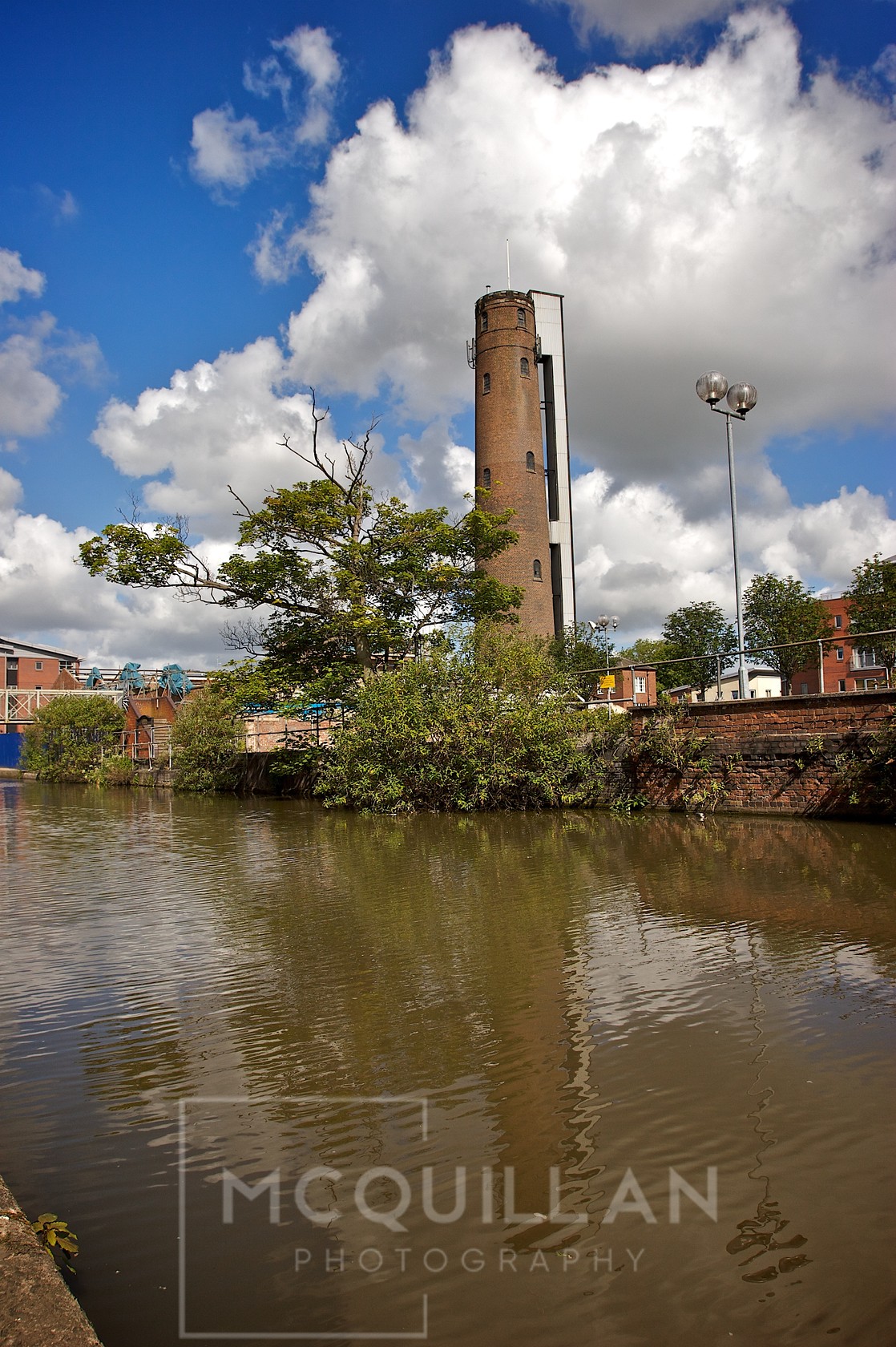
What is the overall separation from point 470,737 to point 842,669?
14171mm

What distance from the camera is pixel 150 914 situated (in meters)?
7.87

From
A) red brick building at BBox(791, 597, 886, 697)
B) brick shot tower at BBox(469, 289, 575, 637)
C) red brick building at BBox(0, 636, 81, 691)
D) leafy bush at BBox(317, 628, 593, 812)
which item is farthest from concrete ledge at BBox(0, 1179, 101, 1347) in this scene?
red brick building at BBox(0, 636, 81, 691)

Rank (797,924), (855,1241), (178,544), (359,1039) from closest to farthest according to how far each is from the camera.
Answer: (855,1241) → (359,1039) → (797,924) → (178,544)

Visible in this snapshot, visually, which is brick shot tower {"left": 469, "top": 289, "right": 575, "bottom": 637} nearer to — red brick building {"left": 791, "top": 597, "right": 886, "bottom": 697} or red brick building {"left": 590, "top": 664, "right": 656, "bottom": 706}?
red brick building {"left": 590, "top": 664, "right": 656, "bottom": 706}

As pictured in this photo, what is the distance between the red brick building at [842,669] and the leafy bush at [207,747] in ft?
58.7

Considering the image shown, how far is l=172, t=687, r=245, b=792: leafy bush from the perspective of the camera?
2936cm

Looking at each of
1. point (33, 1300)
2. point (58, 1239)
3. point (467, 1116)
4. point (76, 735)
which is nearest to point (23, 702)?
point (76, 735)

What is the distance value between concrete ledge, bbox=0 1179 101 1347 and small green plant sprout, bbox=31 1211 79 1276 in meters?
0.36

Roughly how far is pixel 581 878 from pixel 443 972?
373 cm

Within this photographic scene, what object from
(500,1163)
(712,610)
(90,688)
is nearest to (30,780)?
(90,688)

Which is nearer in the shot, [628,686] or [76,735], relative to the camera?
[76,735]

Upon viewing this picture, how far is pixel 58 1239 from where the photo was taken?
270 centimetres

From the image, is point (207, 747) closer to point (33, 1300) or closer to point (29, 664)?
point (33, 1300)

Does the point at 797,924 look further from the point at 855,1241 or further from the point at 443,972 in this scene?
the point at 855,1241
